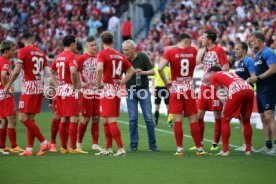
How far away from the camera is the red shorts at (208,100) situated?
53.0 feet

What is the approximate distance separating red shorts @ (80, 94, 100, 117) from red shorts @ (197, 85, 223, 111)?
7.74 ft

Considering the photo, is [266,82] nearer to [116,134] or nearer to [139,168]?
[116,134]

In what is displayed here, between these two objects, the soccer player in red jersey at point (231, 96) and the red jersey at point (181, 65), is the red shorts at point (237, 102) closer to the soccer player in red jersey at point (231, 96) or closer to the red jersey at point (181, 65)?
the soccer player in red jersey at point (231, 96)

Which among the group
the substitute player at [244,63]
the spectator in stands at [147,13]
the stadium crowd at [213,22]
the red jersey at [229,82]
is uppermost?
the spectator in stands at [147,13]

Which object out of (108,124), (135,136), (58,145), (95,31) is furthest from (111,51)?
(95,31)

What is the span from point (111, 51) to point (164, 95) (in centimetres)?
1116

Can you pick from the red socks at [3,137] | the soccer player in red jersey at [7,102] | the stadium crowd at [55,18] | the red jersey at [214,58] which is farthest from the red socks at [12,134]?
the stadium crowd at [55,18]

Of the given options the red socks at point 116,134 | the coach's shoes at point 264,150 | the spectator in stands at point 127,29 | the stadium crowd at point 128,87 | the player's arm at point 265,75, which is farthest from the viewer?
the spectator in stands at point 127,29

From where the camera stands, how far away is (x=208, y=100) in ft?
53.6

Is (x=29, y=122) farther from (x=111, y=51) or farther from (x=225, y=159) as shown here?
(x=225, y=159)

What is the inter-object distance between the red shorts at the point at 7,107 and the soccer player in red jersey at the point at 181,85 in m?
3.33

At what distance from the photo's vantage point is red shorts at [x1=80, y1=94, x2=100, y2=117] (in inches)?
623

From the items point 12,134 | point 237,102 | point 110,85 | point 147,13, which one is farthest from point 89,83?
point 147,13

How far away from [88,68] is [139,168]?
3.91m
